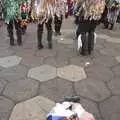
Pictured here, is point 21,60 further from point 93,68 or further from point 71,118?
point 71,118

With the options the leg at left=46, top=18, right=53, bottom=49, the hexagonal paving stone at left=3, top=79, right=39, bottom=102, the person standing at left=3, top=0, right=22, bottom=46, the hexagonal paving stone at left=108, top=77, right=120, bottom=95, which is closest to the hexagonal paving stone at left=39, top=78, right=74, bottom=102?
the hexagonal paving stone at left=3, top=79, right=39, bottom=102

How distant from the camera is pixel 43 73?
4.34 meters

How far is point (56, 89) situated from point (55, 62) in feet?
3.36

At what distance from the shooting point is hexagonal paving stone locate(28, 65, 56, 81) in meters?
4.20

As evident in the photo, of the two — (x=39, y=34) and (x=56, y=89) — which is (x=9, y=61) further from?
(x=56, y=89)

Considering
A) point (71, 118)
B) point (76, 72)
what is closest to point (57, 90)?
point (76, 72)

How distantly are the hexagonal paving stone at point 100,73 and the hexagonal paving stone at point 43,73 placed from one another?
2.19 ft

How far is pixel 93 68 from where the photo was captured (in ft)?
15.1

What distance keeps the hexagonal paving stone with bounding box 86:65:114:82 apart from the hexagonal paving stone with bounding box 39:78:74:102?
569 mm

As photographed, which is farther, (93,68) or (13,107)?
(93,68)

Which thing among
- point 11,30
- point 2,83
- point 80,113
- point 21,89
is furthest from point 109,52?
point 80,113

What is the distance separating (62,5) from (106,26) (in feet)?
8.98

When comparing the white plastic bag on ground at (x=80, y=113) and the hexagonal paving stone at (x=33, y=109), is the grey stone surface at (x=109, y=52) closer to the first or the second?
the hexagonal paving stone at (x=33, y=109)

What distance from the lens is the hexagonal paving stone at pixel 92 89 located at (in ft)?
12.2
